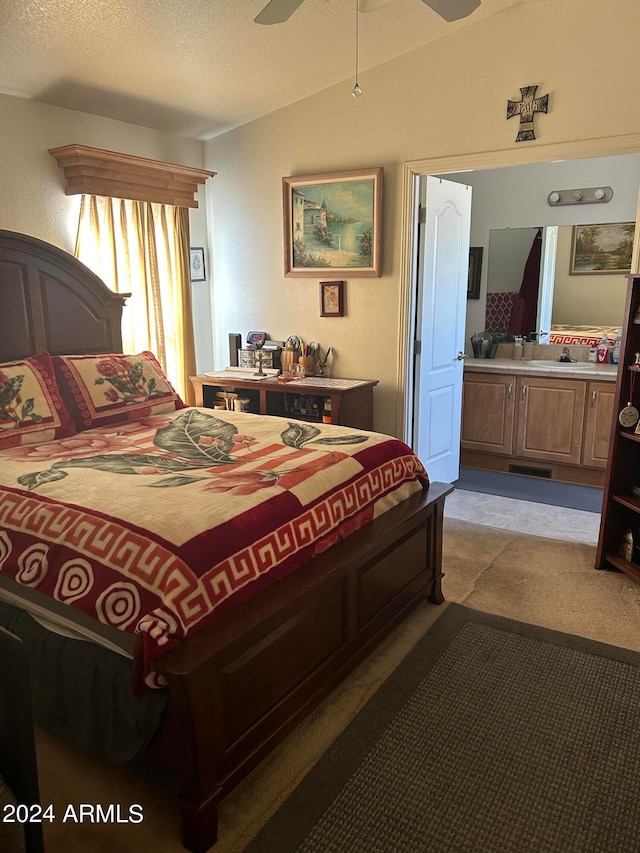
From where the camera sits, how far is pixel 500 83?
3686 mm

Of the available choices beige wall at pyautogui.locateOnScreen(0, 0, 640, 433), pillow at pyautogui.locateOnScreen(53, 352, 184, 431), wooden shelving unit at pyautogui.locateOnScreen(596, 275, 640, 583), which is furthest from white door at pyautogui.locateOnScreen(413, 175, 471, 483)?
pillow at pyautogui.locateOnScreen(53, 352, 184, 431)

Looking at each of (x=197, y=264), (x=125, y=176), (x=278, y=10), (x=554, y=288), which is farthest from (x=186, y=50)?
(x=554, y=288)

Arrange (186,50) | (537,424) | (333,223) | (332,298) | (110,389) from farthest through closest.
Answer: (537,424) → (332,298) → (333,223) → (186,50) → (110,389)

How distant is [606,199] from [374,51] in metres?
2.17

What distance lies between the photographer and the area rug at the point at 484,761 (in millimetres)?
1778

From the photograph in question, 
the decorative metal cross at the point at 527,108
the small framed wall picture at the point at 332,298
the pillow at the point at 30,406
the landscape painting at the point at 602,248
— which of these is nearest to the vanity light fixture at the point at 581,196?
the landscape painting at the point at 602,248

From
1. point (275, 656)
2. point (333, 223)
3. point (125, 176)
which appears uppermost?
point (125, 176)

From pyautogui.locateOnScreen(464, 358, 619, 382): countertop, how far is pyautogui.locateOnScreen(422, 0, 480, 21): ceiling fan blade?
2.72 meters

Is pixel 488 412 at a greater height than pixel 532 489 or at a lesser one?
greater

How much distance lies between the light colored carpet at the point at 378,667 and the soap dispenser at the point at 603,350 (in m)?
1.91

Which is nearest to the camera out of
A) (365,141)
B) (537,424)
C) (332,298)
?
(365,141)

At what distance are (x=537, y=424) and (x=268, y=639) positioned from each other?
349 centimetres

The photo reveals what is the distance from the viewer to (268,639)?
1.94 meters

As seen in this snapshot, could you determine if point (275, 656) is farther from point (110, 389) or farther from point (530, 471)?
point (530, 471)
